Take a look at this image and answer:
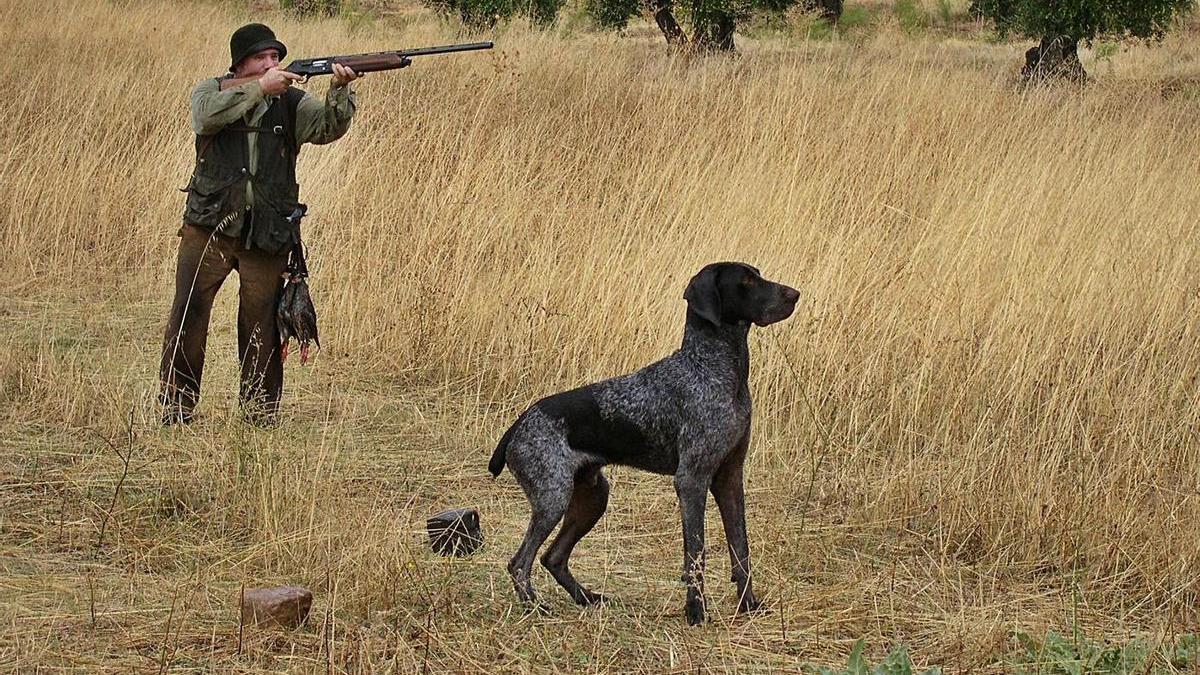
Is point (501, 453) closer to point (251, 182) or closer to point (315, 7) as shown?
point (251, 182)

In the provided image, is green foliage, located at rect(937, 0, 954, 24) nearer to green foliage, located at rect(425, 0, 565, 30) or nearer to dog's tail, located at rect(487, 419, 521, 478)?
green foliage, located at rect(425, 0, 565, 30)

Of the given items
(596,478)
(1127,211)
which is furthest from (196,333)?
(1127,211)

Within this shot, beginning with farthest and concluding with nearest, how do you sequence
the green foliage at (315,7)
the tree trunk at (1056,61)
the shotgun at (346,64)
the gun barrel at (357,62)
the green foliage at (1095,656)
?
the green foliage at (315,7), the tree trunk at (1056,61), the gun barrel at (357,62), the shotgun at (346,64), the green foliage at (1095,656)

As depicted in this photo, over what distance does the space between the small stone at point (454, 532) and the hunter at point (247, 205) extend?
4.70 feet

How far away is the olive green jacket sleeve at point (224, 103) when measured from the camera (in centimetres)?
609

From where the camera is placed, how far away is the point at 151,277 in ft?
29.7

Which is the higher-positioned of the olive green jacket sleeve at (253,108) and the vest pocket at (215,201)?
the olive green jacket sleeve at (253,108)

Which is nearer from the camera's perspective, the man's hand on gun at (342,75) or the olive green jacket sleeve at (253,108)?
the olive green jacket sleeve at (253,108)

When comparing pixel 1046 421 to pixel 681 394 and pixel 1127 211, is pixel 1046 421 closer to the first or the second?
pixel 681 394

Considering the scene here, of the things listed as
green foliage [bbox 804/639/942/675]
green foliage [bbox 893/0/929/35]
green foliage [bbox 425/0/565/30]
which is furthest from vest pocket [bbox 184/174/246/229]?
green foliage [bbox 893/0/929/35]

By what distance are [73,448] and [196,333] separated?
0.71 metres

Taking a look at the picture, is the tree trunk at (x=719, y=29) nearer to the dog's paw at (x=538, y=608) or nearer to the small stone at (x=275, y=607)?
the dog's paw at (x=538, y=608)

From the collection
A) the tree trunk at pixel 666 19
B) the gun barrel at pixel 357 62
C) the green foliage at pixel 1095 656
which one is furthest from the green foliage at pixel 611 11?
the green foliage at pixel 1095 656

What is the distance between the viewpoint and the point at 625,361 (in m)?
6.86
